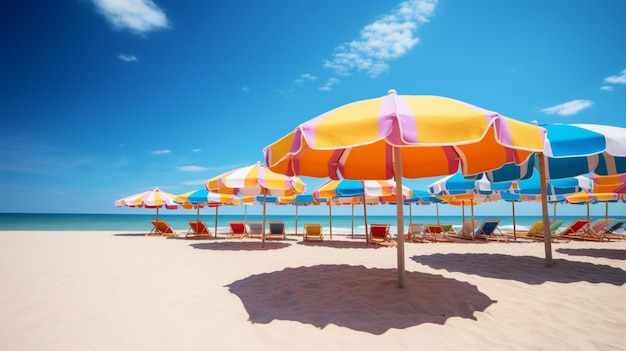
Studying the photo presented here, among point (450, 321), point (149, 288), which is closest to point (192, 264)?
point (149, 288)

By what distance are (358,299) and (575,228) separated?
13185 millimetres

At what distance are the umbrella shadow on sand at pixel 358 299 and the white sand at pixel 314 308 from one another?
0.05 feet

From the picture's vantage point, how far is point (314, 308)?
319cm

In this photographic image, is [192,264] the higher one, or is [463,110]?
[463,110]

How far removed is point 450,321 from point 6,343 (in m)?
3.94

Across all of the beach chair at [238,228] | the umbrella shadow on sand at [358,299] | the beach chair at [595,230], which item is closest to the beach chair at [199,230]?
the beach chair at [238,228]

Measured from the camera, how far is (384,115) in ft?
8.29

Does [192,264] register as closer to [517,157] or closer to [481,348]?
[481,348]

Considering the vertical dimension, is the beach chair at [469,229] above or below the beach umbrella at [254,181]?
below

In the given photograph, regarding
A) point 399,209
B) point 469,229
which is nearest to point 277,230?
point 469,229

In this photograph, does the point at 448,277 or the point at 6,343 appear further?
the point at 448,277

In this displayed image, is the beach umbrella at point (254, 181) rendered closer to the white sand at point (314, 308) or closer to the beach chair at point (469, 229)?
the white sand at point (314, 308)

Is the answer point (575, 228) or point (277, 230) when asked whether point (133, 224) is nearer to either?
point (277, 230)

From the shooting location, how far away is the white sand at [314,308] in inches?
96.5
